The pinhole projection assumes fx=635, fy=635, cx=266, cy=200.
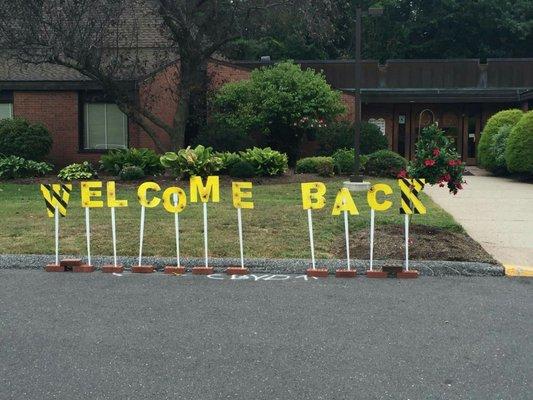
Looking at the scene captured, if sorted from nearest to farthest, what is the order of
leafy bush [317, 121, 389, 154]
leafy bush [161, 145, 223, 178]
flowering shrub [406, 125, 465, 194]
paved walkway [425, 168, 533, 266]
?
paved walkway [425, 168, 533, 266] → flowering shrub [406, 125, 465, 194] → leafy bush [161, 145, 223, 178] → leafy bush [317, 121, 389, 154]

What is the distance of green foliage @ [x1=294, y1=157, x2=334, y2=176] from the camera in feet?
59.6

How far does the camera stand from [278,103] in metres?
20.7

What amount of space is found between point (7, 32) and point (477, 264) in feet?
42.9

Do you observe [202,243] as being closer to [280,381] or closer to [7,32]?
[280,381]

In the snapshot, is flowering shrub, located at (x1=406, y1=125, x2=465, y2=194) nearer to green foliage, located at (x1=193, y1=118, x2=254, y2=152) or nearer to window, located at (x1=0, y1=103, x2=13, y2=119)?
green foliage, located at (x1=193, y1=118, x2=254, y2=152)

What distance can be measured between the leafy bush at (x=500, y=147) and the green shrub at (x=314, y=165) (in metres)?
5.73

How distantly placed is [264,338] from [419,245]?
14.1 ft

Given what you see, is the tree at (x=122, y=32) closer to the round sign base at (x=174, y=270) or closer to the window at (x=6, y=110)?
the window at (x=6, y=110)

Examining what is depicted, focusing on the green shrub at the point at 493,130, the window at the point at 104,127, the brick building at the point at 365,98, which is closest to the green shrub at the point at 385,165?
the green shrub at the point at 493,130

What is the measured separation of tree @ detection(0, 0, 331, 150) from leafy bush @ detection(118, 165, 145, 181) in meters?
1.82

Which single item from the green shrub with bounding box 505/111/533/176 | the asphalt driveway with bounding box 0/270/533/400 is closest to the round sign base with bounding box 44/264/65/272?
the asphalt driveway with bounding box 0/270/533/400

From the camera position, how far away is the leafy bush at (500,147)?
2002 centimetres

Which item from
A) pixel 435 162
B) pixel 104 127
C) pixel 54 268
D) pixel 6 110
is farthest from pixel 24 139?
pixel 435 162

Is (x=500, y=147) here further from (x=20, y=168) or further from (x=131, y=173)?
(x=20, y=168)
